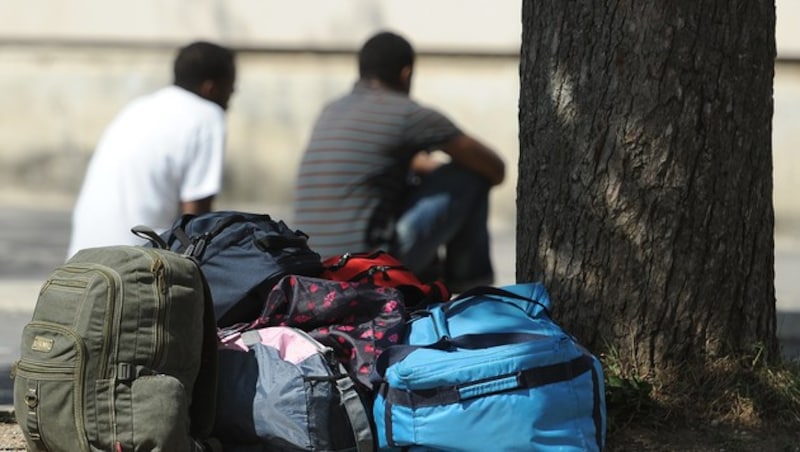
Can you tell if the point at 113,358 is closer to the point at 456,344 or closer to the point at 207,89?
the point at 456,344

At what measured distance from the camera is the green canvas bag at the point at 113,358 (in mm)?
3359

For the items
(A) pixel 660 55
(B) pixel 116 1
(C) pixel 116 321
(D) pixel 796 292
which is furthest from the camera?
(B) pixel 116 1

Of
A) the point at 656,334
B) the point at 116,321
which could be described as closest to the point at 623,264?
the point at 656,334

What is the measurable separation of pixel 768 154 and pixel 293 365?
1.63 m

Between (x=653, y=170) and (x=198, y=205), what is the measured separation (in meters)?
1.86

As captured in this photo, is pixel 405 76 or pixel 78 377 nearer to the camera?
pixel 78 377

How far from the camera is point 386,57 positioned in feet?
19.4

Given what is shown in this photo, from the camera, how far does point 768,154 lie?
4168 mm

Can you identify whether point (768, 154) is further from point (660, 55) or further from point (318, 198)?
point (318, 198)

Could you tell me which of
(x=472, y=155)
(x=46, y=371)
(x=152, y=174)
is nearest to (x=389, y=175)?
(x=472, y=155)

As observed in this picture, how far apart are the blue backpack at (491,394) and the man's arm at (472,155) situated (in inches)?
91.7

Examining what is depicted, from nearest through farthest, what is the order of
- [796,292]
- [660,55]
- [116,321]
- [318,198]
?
[116,321]
[660,55]
[318,198]
[796,292]

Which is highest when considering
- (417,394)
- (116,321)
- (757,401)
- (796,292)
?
(116,321)

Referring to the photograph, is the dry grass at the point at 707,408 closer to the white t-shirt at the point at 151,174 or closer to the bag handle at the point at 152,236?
the bag handle at the point at 152,236
